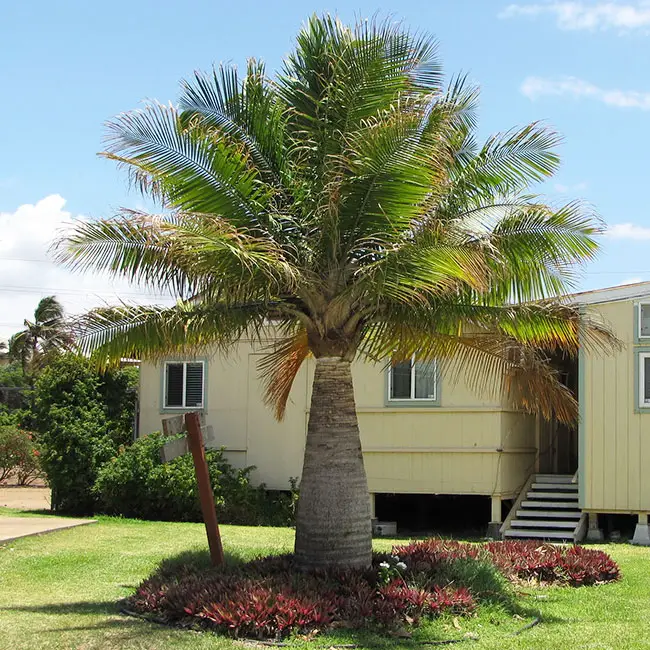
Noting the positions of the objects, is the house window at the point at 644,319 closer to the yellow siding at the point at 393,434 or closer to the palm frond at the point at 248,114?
the yellow siding at the point at 393,434

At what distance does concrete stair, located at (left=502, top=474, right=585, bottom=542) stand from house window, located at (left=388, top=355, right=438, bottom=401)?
2806 mm

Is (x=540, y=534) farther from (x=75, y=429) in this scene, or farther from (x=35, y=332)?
(x=35, y=332)

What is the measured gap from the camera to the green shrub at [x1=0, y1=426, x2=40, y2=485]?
28.9m

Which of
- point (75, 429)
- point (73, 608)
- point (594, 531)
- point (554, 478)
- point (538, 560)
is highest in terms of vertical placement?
point (75, 429)

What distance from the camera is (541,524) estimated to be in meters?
18.0

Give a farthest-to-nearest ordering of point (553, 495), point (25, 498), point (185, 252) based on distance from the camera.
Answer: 1. point (25, 498)
2. point (553, 495)
3. point (185, 252)

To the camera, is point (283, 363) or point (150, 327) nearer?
point (150, 327)

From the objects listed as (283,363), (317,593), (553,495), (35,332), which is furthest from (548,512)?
(35,332)

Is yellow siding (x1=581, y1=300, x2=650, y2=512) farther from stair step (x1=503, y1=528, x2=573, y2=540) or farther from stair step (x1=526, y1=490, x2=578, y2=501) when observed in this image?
stair step (x1=526, y1=490, x2=578, y2=501)

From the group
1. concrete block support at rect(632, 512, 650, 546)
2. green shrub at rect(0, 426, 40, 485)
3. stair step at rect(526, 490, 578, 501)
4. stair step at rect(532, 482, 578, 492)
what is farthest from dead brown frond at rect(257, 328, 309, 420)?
green shrub at rect(0, 426, 40, 485)

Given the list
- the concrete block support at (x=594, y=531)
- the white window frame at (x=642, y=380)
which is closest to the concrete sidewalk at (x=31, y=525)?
the concrete block support at (x=594, y=531)

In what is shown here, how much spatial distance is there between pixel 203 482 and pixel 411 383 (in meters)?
9.52

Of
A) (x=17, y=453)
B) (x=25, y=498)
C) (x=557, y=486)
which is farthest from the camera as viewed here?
(x=17, y=453)

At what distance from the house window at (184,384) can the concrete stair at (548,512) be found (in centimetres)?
749
